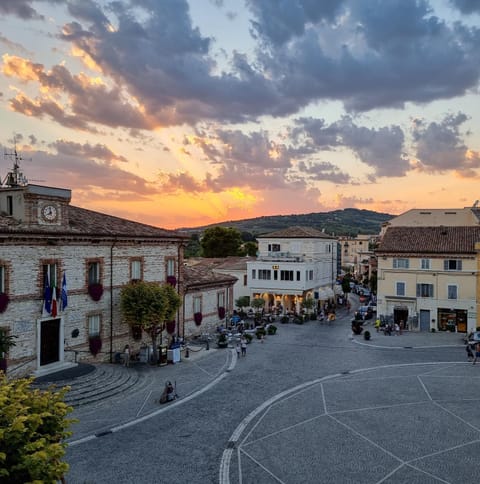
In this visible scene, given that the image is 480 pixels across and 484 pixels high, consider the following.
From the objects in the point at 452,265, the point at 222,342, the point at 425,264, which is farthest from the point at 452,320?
the point at 222,342

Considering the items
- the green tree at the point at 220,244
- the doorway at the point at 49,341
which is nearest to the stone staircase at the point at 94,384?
the doorway at the point at 49,341

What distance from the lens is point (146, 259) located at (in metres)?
37.3

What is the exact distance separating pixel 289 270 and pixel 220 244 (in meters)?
35.1

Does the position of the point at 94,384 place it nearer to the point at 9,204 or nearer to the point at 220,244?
the point at 9,204

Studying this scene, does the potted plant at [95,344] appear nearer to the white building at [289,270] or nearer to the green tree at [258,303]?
the green tree at [258,303]

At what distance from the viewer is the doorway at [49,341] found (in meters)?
28.4

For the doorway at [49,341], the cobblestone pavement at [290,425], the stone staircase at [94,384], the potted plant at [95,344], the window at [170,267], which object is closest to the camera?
the cobblestone pavement at [290,425]

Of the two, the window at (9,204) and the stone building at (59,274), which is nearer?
the stone building at (59,274)

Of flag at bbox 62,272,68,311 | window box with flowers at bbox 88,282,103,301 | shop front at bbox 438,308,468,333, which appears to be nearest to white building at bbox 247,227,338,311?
shop front at bbox 438,308,468,333

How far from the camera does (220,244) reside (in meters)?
95.4

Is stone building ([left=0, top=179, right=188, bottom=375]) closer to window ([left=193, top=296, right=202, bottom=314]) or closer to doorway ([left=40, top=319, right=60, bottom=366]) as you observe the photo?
doorway ([left=40, top=319, right=60, bottom=366])

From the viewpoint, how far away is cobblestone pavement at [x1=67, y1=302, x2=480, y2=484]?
17.5 meters

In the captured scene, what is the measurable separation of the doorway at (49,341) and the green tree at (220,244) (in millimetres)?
66285

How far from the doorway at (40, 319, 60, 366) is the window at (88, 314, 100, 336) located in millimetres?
2990
